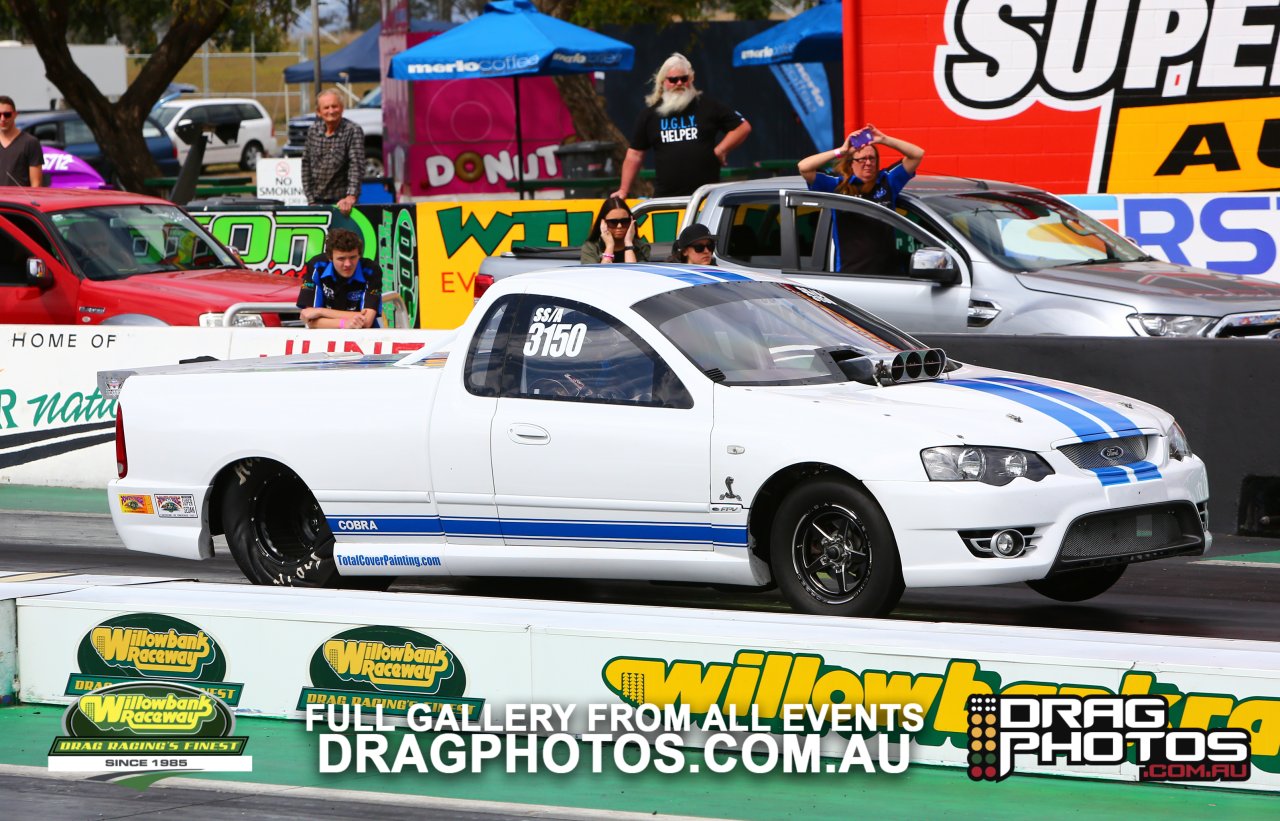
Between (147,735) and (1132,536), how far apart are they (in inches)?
147

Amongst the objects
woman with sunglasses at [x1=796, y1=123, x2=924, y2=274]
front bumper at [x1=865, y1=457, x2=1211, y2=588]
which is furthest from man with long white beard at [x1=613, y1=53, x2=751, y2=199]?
front bumper at [x1=865, y1=457, x2=1211, y2=588]

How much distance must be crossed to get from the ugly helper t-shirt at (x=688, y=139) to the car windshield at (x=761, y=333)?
5.65m

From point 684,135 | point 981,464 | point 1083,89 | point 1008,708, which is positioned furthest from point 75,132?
point 1008,708

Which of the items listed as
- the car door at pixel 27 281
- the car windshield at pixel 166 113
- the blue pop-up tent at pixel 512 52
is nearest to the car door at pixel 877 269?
the car door at pixel 27 281

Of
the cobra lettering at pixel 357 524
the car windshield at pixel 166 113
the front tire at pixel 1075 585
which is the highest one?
the car windshield at pixel 166 113

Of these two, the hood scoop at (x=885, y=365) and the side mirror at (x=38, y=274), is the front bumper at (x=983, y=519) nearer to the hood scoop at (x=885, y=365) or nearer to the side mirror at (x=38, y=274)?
the hood scoop at (x=885, y=365)

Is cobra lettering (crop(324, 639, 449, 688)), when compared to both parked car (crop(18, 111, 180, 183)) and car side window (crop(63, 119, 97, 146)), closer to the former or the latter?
parked car (crop(18, 111, 180, 183))

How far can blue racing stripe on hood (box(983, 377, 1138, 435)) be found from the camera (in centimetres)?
750

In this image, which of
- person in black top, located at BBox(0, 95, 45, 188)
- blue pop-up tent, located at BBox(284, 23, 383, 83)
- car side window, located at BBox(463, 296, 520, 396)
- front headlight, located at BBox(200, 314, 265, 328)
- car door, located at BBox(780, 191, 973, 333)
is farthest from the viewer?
blue pop-up tent, located at BBox(284, 23, 383, 83)

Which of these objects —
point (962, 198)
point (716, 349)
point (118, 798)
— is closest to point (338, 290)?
point (962, 198)

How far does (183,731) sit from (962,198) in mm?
7285

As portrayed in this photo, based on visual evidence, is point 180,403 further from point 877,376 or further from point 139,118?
point 139,118

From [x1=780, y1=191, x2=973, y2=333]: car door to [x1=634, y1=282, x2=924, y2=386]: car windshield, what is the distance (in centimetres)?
320

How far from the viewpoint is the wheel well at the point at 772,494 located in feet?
24.2
